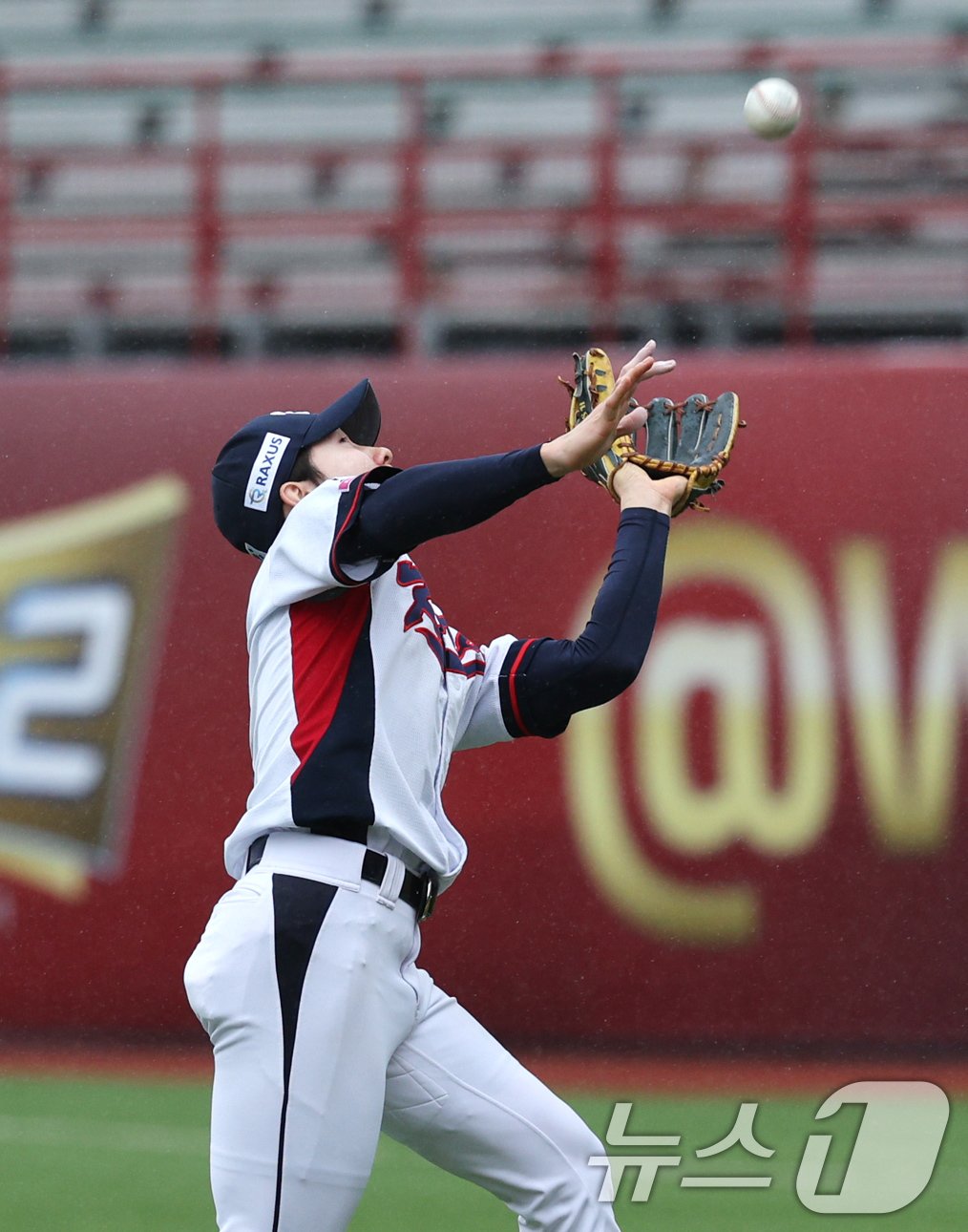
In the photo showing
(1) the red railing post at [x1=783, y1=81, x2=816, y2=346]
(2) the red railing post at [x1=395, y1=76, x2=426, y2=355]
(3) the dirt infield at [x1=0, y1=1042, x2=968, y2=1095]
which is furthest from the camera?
(2) the red railing post at [x1=395, y1=76, x2=426, y2=355]

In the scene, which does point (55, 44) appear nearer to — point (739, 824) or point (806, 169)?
point (806, 169)

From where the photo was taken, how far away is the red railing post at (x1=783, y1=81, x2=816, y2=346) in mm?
6602

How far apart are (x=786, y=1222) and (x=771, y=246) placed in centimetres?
501

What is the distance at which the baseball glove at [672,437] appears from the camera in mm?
2529

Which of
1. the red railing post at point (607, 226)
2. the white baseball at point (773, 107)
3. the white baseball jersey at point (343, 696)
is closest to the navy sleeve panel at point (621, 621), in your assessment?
the white baseball jersey at point (343, 696)

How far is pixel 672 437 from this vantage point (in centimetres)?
265

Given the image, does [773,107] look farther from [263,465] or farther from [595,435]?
[595,435]

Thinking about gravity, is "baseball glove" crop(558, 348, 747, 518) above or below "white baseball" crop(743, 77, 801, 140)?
below

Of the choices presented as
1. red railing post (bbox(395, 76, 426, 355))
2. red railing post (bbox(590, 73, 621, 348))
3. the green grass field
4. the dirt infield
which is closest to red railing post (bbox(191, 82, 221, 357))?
red railing post (bbox(395, 76, 426, 355))

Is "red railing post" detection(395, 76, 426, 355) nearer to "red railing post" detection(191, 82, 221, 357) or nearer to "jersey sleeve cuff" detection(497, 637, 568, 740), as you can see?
"red railing post" detection(191, 82, 221, 357)

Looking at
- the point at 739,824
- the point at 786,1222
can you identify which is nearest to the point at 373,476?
the point at 786,1222

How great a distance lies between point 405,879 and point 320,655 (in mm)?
315

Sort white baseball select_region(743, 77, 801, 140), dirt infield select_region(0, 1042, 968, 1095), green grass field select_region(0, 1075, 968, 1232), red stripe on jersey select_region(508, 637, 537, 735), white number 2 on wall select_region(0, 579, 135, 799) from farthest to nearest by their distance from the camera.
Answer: white number 2 on wall select_region(0, 579, 135, 799) → dirt infield select_region(0, 1042, 968, 1095) → white baseball select_region(743, 77, 801, 140) → green grass field select_region(0, 1075, 968, 1232) → red stripe on jersey select_region(508, 637, 537, 735)

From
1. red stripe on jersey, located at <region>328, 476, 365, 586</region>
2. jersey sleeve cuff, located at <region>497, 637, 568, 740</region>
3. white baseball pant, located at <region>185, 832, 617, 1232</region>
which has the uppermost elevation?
red stripe on jersey, located at <region>328, 476, 365, 586</region>
